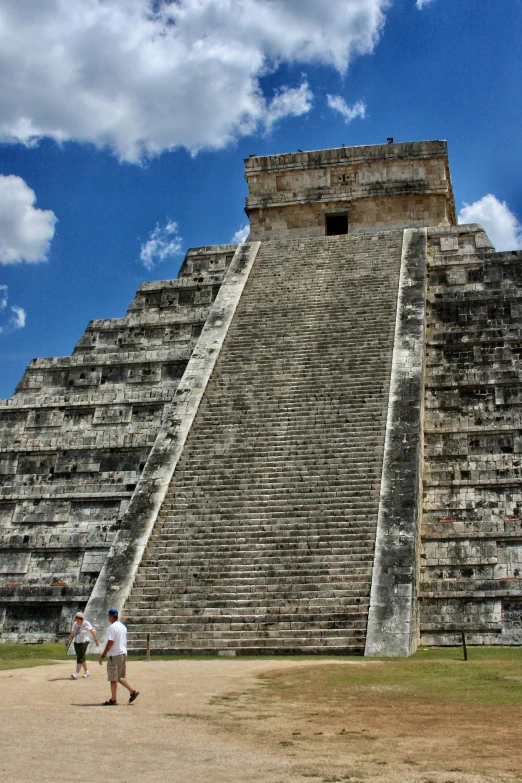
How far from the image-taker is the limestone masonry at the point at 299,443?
12406 millimetres

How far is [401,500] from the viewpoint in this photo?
43.3 ft

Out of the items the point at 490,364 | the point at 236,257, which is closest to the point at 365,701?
the point at 490,364

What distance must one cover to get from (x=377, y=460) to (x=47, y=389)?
813 cm

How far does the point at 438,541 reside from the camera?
13.7 m

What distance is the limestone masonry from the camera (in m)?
12.4

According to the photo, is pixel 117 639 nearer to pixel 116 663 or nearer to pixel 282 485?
pixel 116 663

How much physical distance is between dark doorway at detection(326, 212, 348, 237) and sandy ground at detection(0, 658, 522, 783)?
623 inches

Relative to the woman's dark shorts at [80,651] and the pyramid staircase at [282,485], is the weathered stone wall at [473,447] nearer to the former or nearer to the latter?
the pyramid staircase at [282,485]

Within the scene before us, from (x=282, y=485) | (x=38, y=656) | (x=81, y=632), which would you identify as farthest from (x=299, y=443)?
(x=81, y=632)

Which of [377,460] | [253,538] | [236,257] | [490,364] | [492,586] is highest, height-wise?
[236,257]

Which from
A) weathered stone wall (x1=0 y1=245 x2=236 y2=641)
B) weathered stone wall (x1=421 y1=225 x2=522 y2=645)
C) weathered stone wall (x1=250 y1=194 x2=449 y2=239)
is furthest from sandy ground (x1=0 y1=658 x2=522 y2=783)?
weathered stone wall (x1=250 y1=194 x2=449 y2=239)

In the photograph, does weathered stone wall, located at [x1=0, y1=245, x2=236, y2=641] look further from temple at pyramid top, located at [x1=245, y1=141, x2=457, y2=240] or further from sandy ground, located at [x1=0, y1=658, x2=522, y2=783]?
sandy ground, located at [x1=0, y1=658, x2=522, y2=783]

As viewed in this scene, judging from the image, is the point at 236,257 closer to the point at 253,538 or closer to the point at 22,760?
the point at 253,538

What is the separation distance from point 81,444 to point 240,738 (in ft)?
36.9
